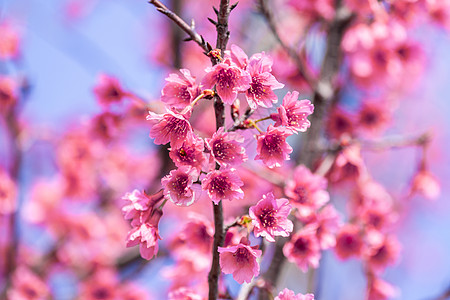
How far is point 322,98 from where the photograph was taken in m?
2.41

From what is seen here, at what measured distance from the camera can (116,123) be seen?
84.8 inches

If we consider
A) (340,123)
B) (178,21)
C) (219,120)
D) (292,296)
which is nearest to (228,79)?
(219,120)

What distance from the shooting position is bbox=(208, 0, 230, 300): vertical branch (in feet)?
3.68

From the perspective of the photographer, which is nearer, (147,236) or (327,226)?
(147,236)

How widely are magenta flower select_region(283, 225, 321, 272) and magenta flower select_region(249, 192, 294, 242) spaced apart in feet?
1.30

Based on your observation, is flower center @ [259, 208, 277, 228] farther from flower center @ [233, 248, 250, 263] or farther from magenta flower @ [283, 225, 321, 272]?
magenta flower @ [283, 225, 321, 272]

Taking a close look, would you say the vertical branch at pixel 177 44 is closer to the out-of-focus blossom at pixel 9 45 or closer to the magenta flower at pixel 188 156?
the out-of-focus blossom at pixel 9 45

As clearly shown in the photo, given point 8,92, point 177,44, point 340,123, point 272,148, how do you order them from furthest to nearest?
point 177,44 → point 8,92 → point 340,123 → point 272,148

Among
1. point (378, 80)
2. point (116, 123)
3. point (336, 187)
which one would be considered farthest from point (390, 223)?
point (116, 123)

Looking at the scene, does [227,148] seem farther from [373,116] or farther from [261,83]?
[373,116]

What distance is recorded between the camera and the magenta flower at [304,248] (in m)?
1.52

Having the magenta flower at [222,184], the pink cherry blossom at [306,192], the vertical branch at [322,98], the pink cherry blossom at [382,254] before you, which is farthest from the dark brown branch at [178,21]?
the pink cherry blossom at [382,254]

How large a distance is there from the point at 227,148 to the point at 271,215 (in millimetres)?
237

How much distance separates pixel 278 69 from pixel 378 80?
699mm
